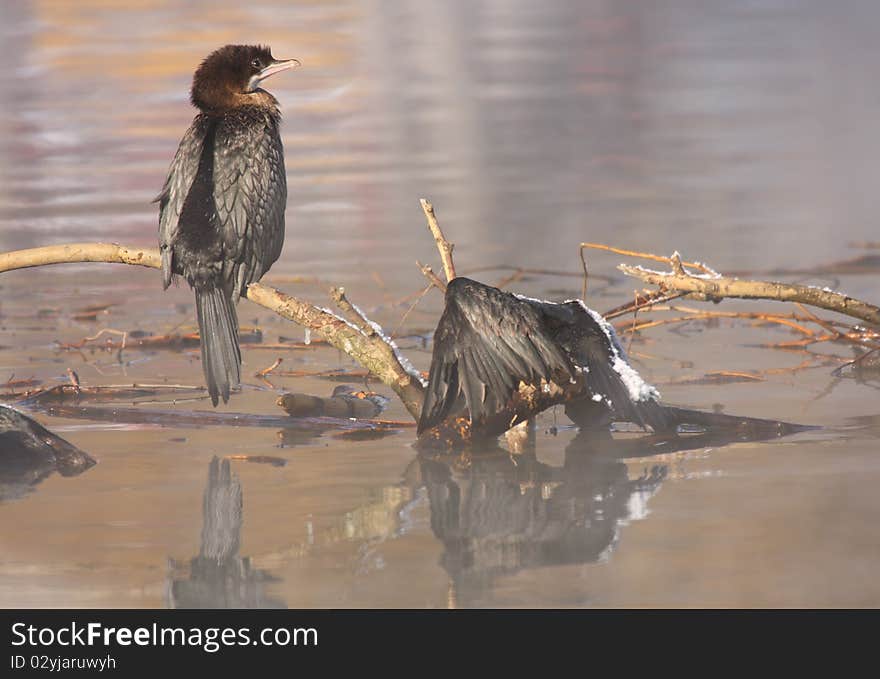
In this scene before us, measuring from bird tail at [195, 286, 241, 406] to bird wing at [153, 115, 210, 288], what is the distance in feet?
0.48

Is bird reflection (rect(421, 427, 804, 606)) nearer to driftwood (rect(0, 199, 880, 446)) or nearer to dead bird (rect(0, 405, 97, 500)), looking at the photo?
driftwood (rect(0, 199, 880, 446))

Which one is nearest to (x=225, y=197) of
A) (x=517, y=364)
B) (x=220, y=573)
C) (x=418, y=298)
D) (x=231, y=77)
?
(x=231, y=77)

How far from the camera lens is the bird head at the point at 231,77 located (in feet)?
18.0

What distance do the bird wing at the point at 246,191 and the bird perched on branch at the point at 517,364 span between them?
0.78m

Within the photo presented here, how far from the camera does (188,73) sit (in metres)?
16.8

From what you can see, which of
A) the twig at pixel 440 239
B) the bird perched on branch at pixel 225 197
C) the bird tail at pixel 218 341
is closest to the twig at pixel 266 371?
the bird perched on branch at pixel 225 197

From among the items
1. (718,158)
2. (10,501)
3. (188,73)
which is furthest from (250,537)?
(188,73)

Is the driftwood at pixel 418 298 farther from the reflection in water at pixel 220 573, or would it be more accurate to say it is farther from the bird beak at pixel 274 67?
the reflection in water at pixel 220 573

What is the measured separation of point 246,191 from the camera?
5328 millimetres

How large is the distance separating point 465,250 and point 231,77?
12.1 ft

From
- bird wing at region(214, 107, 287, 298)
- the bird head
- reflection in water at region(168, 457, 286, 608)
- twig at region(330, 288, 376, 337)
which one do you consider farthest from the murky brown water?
the bird head

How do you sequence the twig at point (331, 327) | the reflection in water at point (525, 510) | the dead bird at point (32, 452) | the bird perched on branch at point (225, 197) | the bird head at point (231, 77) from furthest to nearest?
the bird head at point (231, 77)
the bird perched on branch at point (225, 197)
the twig at point (331, 327)
the dead bird at point (32, 452)
the reflection in water at point (525, 510)

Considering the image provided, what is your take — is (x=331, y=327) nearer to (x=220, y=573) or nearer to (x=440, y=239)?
(x=440, y=239)

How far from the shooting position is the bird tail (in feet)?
16.5
